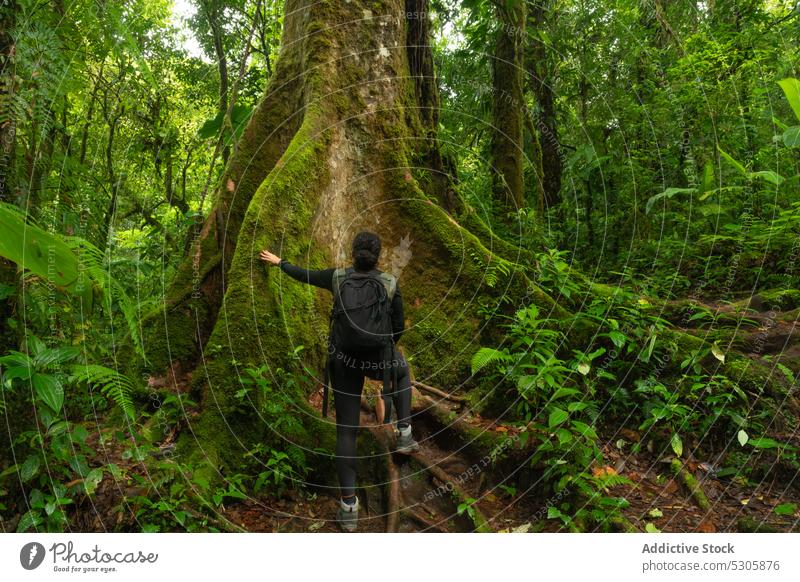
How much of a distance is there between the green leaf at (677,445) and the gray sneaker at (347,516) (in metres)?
2.58

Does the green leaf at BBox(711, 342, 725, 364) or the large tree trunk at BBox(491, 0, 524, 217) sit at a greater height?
the large tree trunk at BBox(491, 0, 524, 217)

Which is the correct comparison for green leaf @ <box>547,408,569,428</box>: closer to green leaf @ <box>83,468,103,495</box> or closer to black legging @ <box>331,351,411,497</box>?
black legging @ <box>331,351,411,497</box>

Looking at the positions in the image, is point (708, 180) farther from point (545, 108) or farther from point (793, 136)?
point (545, 108)

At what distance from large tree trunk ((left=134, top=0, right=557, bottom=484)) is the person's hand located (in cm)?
11

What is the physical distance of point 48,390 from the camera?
2871 millimetres

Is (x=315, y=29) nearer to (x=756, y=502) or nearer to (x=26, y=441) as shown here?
(x=26, y=441)

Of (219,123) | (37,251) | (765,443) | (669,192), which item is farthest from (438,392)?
(219,123)

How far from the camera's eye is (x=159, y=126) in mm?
8375

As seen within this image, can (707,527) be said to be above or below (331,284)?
below

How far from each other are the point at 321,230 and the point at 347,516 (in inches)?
107

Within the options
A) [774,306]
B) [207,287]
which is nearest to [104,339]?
[207,287]

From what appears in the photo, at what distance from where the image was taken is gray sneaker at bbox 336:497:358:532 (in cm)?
391

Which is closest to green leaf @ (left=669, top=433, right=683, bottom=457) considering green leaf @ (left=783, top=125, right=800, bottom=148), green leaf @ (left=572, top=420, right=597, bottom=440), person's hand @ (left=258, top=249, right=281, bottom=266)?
green leaf @ (left=572, top=420, right=597, bottom=440)

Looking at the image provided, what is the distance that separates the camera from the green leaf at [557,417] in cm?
373
